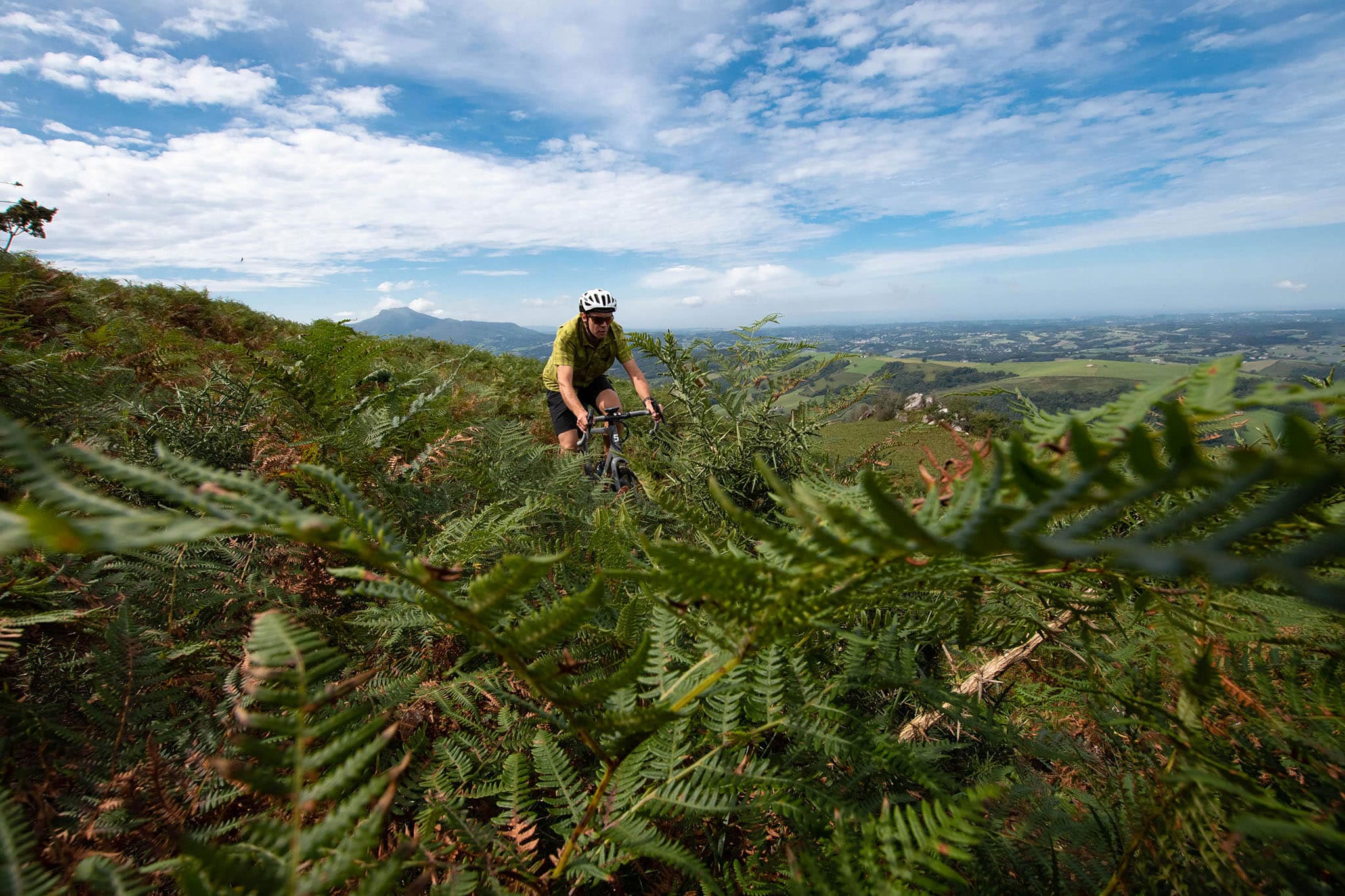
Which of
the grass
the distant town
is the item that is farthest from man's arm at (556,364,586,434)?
the distant town

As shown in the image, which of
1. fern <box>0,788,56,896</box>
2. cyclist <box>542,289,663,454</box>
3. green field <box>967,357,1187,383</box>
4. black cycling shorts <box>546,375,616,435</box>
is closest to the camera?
fern <box>0,788,56,896</box>

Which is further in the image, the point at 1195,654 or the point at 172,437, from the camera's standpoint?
the point at 172,437

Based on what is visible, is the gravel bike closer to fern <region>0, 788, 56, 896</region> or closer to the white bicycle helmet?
the white bicycle helmet

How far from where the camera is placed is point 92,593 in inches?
60.6

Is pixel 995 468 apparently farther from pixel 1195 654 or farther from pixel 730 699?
pixel 1195 654

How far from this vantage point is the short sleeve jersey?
6.34 m

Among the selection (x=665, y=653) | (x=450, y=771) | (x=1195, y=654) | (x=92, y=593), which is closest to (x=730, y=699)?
(x=665, y=653)

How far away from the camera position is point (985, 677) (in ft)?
5.16

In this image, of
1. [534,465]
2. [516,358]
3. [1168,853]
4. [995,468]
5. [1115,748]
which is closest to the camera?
[995,468]

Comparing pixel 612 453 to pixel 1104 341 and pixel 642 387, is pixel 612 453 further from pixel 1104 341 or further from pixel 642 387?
pixel 1104 341

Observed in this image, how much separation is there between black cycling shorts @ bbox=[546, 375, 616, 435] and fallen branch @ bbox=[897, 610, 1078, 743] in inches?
217

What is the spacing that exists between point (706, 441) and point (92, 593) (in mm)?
2330

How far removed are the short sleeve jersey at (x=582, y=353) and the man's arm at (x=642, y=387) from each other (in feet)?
0.35

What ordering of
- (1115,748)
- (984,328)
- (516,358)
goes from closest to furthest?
(1115,748), (516,358), (984,328)
